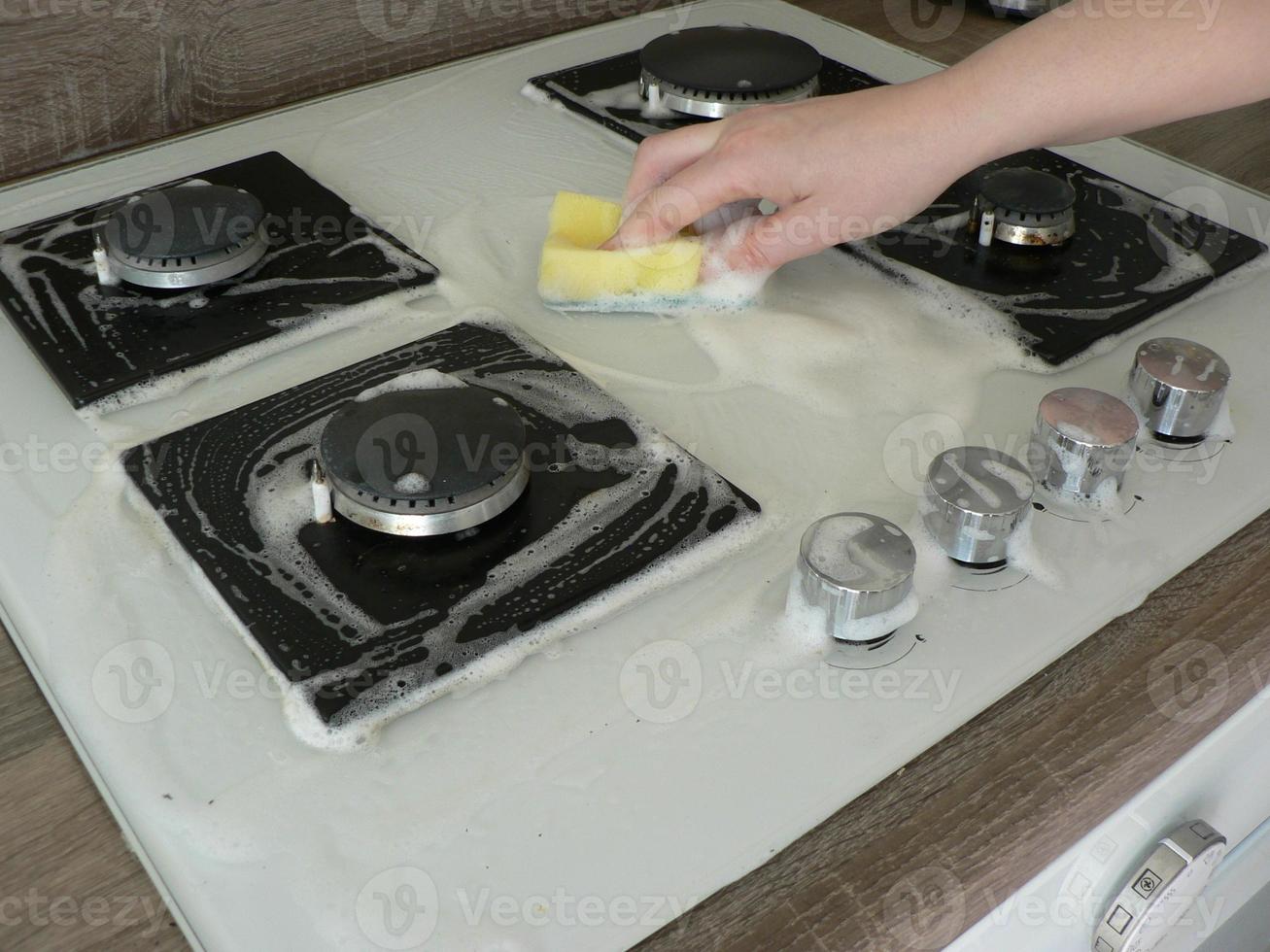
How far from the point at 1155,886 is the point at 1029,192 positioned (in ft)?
1.63

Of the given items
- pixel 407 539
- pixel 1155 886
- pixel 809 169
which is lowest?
pixel 1155 886

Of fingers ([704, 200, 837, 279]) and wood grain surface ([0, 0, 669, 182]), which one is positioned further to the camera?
wood grain surface ([0, 0, 669, 182])

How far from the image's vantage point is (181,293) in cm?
78

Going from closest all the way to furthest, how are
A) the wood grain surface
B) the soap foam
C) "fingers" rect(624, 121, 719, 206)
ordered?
the soap foam
"fingers" rect(624, 121, 719, 206)
the wood grain surface

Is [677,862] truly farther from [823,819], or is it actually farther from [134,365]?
[134,365]

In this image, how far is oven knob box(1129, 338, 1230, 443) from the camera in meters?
0.67

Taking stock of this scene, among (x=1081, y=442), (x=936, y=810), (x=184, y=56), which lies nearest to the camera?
(x=936, y=810)

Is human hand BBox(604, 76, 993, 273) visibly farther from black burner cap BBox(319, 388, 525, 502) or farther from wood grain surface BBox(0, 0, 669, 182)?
wood grain surface BBox(0, 0, 669, 182)

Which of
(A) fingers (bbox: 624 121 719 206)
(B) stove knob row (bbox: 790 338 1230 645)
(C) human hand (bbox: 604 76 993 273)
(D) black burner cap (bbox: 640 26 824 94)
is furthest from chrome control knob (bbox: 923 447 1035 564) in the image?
(D) black burner cap (bbox: 640 26 824 94)

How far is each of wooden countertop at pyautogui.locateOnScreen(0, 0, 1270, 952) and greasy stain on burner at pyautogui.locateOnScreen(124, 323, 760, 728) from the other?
0.11 metres

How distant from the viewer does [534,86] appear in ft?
3.52

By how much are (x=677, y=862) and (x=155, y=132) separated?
0.82 metres

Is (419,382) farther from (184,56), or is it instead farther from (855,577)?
(184,56)

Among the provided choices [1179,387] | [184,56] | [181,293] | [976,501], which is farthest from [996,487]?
[184,56]
